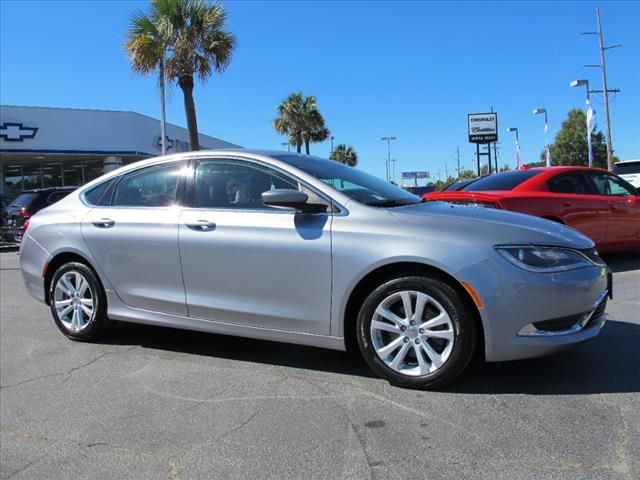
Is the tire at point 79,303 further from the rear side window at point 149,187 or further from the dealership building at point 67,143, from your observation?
the dealership building at point 67,143

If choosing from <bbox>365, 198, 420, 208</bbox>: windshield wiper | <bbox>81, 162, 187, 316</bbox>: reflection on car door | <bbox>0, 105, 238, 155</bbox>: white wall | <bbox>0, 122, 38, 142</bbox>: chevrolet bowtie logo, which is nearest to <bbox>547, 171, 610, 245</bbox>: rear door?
<bbox>365, 198, 420, 208</bbox>: windshield wiper

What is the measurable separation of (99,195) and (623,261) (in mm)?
7498

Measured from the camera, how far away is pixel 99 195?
499 centimetres

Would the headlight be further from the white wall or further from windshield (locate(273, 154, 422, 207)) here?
the white wall

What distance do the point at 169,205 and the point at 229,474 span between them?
239 cm

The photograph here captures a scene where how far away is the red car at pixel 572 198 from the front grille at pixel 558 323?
12.2 ft

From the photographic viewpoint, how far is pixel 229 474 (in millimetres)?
2709

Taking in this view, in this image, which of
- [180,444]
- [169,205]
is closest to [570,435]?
[180,444]

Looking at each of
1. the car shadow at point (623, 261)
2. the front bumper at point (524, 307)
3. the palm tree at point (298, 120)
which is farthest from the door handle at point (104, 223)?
the palm tree at point (298, 120)

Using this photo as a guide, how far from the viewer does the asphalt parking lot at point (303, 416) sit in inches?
108

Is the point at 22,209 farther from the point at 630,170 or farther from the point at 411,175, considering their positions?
the point at 411,175

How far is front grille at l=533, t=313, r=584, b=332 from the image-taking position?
11.0ft

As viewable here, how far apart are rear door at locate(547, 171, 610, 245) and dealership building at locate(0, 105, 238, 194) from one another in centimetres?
2224

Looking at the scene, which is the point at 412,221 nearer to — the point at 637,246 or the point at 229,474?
the point at 229,474
